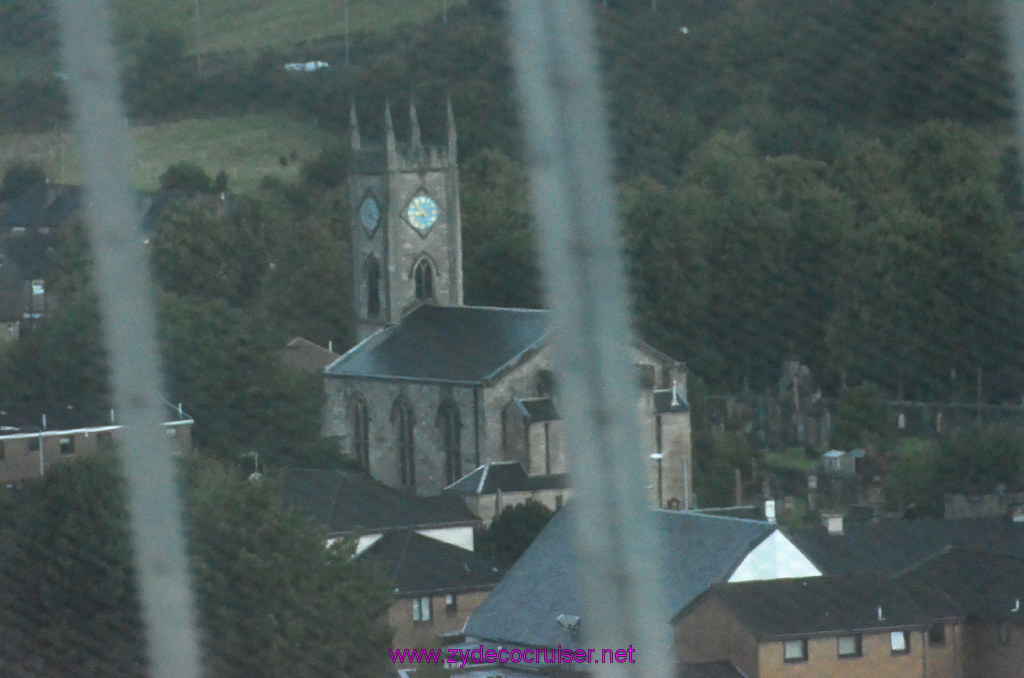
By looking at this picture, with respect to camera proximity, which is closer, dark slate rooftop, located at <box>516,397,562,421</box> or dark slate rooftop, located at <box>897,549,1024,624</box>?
dark slate rooftop, located at <box>897,549,1024,624</box>

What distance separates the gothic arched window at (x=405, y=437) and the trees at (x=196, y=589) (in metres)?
9.54

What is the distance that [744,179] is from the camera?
24.4m

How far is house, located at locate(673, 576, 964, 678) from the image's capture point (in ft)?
29.0

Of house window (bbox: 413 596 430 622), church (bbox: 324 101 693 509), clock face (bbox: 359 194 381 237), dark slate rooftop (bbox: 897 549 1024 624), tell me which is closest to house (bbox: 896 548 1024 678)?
dark slate rooftop (bbox: 897 549 1024 624)

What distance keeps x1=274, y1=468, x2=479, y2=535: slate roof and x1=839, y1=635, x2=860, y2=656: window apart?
16.7 ft

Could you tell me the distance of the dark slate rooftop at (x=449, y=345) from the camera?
18.0 meters

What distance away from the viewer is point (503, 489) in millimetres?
16609

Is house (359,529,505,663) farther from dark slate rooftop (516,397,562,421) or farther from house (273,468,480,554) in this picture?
dark slate rooftop (516,397,562,421)

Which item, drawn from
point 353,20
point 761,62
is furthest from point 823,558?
point 353,20

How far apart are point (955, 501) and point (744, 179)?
11415 mm

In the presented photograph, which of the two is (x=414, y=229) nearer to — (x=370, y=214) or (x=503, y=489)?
(x=370, y=214)

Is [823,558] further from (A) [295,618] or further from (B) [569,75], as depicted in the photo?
(B) [569,75]

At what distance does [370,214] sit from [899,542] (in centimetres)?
929

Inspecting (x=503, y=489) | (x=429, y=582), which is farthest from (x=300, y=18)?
(x=429, y=582)
